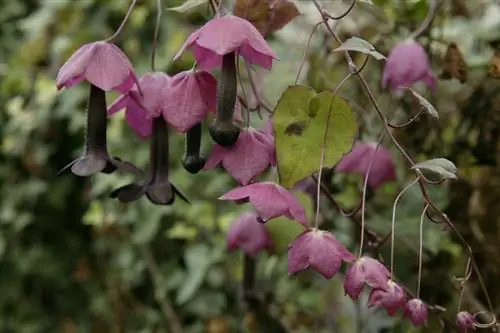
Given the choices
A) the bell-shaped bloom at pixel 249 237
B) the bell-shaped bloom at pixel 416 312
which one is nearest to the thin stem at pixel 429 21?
the bell-shaped bloom at pixel 249 237

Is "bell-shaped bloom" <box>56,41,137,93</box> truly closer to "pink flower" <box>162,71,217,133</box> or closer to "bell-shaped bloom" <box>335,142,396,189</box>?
"pink flower" <box>162,71,217,133</box>

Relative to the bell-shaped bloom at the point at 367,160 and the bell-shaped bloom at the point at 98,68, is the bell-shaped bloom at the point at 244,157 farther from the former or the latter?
the bell-shaped bloom at the point at 367,160

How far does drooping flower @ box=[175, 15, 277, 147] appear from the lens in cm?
55

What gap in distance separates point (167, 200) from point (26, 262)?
0.97 metres

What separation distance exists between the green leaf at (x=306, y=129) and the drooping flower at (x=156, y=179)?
11 centimetres

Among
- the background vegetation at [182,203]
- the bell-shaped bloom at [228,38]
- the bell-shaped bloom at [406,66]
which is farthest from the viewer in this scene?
the background vegetation at [182,203]

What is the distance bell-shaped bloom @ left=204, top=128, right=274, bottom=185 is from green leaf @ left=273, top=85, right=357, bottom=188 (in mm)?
14

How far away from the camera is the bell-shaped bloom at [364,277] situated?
0.55 m

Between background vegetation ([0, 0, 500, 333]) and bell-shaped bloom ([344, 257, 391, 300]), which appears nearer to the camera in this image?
bell-shaped bloom ([344, 257, 391, 300])

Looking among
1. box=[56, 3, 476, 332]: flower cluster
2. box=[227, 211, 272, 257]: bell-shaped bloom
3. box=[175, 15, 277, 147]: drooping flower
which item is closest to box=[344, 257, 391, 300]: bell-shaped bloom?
box=[56, 3, 476, 332]: flower cluster

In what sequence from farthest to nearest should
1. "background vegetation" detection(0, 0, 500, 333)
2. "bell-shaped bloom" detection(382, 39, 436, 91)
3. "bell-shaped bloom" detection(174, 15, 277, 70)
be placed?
"background vegetation" detection(0, 0, 500, 333)
"bell-shaped bloom" detection(382, 39, 436, 91)
"bell-shaped bloom" detection(174, 15, 277, 70)

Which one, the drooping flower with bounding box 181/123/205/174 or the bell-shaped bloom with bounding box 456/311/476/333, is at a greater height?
the drooping flower with bounding box 181/123/205/174

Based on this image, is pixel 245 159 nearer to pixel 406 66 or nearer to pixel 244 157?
pixel 244 157

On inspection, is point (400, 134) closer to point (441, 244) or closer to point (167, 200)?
point (441, 244)
